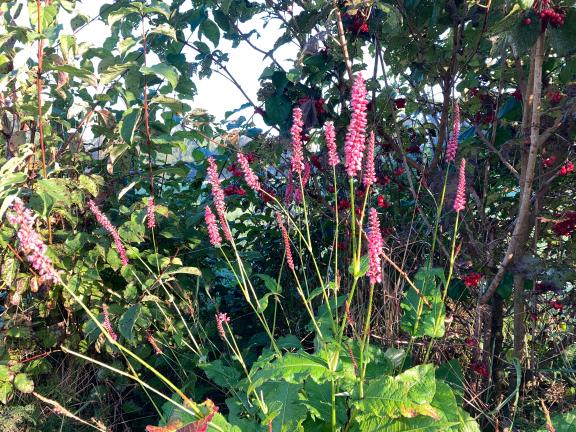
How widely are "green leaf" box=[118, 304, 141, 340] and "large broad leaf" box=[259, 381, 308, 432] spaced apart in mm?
730

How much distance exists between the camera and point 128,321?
266 centimetres

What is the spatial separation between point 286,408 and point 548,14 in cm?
161

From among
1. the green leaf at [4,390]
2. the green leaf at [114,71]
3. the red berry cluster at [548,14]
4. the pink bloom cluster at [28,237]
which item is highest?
the red berry cluster at [548,14]

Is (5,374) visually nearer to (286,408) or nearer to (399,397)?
(286,408)

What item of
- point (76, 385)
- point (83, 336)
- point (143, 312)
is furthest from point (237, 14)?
point (76, 385)

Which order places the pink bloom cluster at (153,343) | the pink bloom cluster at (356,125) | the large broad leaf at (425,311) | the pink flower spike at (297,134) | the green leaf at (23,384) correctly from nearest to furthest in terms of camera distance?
the pink bloom cluster at (356,125) < the pink flower spike at (297,134) < the large broad leaf at (425,311) < the pink bloom cluster at (153,343) < the green leaf at (23,384)

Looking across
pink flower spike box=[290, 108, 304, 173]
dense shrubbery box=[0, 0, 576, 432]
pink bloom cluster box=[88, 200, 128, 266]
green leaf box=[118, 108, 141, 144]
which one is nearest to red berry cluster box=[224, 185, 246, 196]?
dense shrubbery box=[0, 0, 576, 432]

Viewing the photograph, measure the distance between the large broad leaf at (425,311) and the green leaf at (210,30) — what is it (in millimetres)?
1545

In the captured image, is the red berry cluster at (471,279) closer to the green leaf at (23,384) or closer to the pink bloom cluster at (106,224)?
the pink bloom cluster at (106,224)

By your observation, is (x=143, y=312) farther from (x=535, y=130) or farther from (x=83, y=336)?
(x=535, y=130)

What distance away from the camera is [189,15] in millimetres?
3123

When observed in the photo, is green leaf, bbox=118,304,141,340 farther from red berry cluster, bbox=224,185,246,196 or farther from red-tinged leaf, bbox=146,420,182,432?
red-tinged leaf, bbox=146,420,182,432

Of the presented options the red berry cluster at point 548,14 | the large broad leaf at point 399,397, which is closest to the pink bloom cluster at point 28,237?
the large broad leaf at point 399,397

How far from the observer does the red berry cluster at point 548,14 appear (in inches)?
87.5
